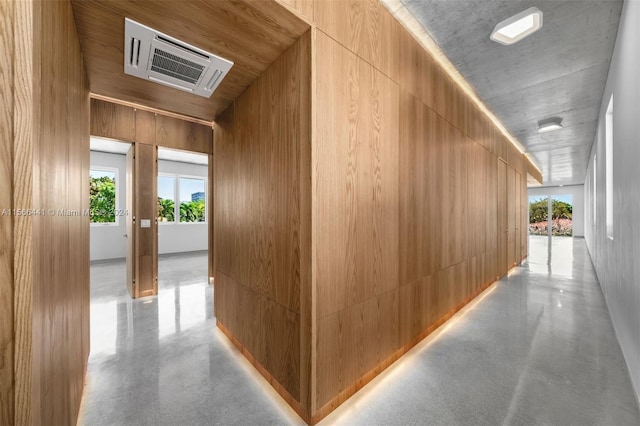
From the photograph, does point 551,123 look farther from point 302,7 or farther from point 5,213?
point 5,213

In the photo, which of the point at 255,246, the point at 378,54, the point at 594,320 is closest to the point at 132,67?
the point at 255,246

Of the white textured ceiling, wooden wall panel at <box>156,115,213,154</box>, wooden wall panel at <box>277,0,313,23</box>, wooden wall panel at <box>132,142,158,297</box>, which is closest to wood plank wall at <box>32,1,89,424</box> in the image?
wooden wall panel at <box>277,0,313,23</box>

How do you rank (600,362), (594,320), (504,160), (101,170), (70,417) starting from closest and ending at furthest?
(70,417)
(600,362)
(594,320)
(504,160)
(101,170)

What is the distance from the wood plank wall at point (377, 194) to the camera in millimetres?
1826

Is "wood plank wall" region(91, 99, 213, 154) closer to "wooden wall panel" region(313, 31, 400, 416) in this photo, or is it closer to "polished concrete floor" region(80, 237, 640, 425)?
"polished concrete floor" region(80, 237, 640, 425)

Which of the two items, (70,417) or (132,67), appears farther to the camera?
(132,67)

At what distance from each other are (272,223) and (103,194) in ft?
26.3

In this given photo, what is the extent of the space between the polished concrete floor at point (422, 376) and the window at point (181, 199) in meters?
5.66

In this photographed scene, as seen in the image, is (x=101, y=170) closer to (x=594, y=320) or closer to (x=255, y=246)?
(x=255, y=246)

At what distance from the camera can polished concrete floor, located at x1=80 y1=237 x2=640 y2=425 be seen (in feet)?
6.07

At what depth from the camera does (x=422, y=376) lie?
7.48ft

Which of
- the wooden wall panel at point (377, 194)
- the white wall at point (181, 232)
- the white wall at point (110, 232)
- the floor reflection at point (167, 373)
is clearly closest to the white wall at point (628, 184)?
the wooden wall panel at point (377, 194)

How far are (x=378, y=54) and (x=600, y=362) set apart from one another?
3690 millimetres

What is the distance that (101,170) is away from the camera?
7.43m
